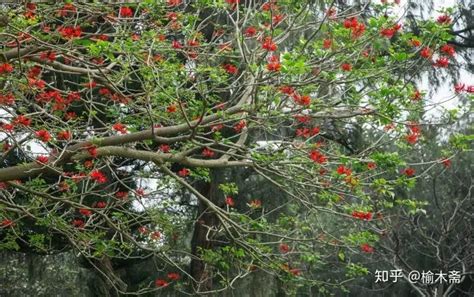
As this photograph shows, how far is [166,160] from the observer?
4137mm

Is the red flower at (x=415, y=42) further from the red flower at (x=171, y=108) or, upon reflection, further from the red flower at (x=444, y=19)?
the red flower at (x=171, y=108)

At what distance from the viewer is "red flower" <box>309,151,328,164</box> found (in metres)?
3.82

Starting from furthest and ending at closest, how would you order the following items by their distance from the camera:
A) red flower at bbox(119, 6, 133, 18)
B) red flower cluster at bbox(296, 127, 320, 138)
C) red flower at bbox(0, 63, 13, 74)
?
red flower cluster at bbox(296, 127, 320, 138) → red flower at bbox(119, 6, 133, 18) → red flower at bbox(0, 63, 13, 74)

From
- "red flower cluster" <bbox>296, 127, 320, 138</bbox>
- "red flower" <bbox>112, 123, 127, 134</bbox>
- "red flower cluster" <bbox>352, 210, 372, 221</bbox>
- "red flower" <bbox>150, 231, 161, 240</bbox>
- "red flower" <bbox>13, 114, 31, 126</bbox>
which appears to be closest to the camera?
"red flower" <bbox>13, 114, 31, 126</bbox>

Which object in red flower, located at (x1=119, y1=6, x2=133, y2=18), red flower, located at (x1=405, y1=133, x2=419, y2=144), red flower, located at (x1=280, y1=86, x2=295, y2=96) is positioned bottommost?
red flower, located at (x1=405, y1=133, x2=419, y2=144)

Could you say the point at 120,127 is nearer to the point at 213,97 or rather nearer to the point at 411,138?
the point at 213,97

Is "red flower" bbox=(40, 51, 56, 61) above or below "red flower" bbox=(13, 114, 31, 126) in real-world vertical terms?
above

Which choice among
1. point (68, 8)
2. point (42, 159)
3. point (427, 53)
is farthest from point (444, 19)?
point (42, 159)

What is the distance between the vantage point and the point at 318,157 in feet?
12.5

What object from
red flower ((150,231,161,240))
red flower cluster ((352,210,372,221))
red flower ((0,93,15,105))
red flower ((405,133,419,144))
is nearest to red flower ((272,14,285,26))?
red flower ((405,133,419,144))

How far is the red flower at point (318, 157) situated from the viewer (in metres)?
3.82

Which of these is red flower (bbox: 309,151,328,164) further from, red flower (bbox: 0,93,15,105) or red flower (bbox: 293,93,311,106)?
red flower (bbox: 0,93,15,105)

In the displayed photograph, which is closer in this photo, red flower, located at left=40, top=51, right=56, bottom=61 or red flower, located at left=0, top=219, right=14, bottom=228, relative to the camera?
red flower, located at left=40, top=51, right=56, bottom=61

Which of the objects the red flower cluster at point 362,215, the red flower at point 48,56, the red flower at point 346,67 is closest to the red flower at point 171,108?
the red flower at point 48,56
